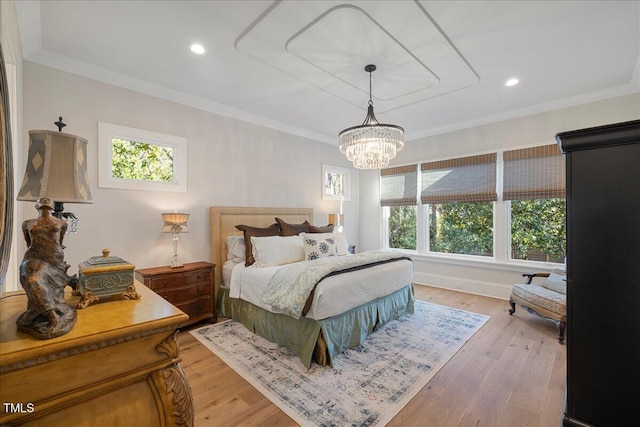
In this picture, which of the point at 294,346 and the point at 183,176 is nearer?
the point at 294,346

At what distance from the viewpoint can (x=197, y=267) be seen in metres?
3.15

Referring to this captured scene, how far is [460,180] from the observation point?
4547mm

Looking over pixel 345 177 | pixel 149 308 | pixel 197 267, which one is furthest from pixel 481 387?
pixel 345 177

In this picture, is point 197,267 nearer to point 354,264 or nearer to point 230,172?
point 230,172

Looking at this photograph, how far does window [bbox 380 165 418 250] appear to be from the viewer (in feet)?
17.0

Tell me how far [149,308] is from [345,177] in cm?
505

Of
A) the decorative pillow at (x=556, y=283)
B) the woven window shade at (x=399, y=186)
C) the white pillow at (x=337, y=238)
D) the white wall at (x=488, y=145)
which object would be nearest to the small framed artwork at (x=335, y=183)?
the white wall at (x=488, y=145)

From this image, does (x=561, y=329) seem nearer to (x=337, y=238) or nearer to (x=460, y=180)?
(x=460, y=180)

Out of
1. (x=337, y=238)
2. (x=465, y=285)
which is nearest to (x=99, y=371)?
(x=337, y=238)

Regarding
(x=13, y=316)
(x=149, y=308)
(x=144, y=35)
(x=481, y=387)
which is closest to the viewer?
(x=13, y=316)

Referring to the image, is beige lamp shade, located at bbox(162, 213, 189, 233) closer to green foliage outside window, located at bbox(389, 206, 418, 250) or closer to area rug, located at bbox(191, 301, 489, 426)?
area rug, located at bbox(191, 301, 489, 426)

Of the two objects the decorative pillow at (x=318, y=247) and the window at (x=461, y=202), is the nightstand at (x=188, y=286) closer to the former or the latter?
the decorative pillow at (x=318, y=247)

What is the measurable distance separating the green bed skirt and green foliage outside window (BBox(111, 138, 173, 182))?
1.73 metres

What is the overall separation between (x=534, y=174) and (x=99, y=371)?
16.1 feet
